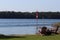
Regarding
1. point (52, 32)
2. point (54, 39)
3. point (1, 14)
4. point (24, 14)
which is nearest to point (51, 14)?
point (24, 14)

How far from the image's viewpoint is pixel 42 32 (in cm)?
2877

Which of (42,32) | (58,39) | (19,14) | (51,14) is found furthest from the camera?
(19,14)

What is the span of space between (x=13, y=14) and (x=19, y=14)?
3926 mm

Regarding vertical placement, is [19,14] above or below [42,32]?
below

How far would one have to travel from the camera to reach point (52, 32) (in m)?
30.5

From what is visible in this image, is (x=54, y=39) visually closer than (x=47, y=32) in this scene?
Yes

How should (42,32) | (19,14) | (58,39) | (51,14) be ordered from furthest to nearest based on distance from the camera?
(19,14) → (51,14) → (42,32) → (58,39)

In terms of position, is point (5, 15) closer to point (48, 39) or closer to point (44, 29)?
point (44, 29)

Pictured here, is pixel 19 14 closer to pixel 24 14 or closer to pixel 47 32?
pixel 24 14

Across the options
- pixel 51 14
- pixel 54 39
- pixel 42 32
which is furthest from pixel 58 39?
pixel 51 14

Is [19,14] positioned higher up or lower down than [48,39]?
lower down

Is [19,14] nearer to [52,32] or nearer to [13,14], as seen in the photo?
[13,14]

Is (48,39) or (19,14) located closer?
(48,39)

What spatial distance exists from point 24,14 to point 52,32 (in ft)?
265
